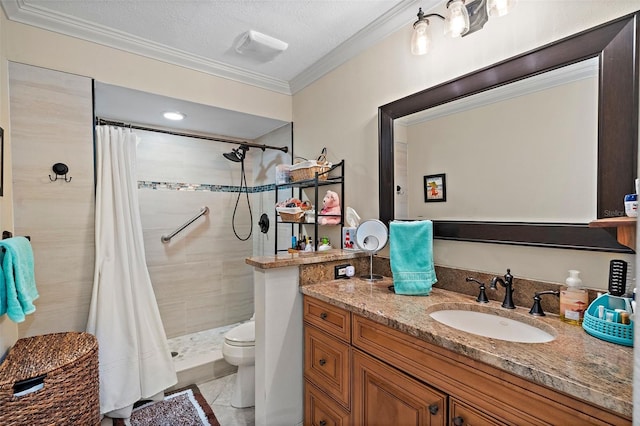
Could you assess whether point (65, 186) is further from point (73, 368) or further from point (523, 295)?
point (523, 295)

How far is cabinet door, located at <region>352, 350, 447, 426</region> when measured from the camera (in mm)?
995

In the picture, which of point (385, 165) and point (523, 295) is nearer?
point (523, 295)

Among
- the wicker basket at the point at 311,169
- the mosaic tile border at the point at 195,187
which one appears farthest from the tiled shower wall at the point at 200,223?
the wicker basket at the point at 311,169

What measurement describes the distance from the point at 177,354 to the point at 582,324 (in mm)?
2756

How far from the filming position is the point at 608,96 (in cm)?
107

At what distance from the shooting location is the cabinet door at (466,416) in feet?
2.83

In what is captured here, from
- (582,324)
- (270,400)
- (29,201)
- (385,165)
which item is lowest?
(270,400)

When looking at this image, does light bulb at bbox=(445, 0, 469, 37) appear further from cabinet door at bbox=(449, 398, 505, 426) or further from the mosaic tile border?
the mosaic tile border

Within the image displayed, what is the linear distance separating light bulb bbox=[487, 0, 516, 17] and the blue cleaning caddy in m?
1.14

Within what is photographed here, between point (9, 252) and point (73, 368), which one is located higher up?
point (9, 252)

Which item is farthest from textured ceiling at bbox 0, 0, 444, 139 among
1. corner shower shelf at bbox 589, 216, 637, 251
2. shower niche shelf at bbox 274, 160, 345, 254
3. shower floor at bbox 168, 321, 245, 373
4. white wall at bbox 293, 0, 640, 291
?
shower floor at bbox 168, 321, 245, 373

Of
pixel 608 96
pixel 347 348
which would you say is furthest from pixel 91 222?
pixel 608 96

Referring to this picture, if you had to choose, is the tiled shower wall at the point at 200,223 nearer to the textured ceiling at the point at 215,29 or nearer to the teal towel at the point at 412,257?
the textured ceiling at the point at 215,29

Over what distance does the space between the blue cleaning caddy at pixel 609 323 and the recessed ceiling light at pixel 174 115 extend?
284 centimetres
